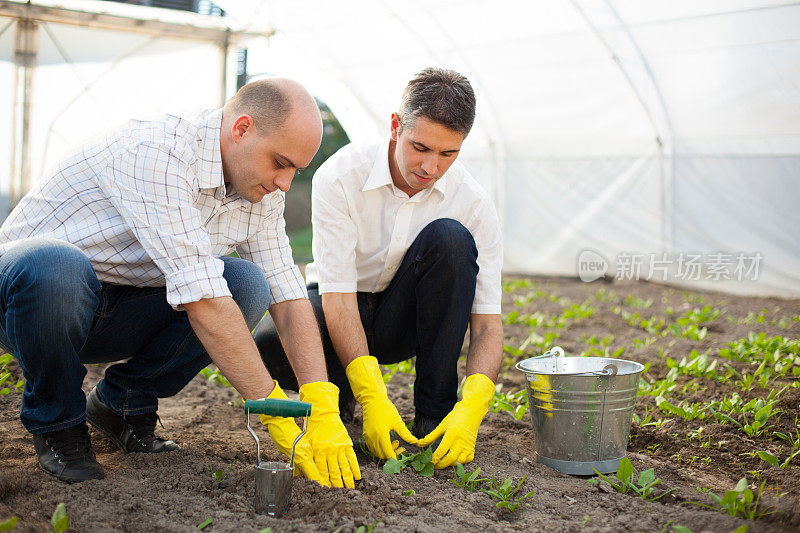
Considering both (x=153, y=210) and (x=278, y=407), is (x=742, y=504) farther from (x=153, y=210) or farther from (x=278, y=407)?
(x=153, y=210)

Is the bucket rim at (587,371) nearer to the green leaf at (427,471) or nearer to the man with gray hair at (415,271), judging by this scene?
the man with gray hair at (415,271)

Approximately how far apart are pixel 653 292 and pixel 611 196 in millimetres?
1039

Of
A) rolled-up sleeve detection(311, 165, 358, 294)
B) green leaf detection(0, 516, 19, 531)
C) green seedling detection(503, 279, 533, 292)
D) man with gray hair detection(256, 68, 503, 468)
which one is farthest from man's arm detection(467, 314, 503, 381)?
green seedling detection(503, 279, 533, 292)

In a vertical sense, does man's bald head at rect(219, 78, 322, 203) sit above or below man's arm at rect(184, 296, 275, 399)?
above

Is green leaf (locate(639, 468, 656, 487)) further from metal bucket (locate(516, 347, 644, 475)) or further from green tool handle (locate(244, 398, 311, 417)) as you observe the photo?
green tool handle (locate(244, 398, 311, 417))

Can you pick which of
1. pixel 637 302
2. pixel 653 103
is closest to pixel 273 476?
pixel 637 302

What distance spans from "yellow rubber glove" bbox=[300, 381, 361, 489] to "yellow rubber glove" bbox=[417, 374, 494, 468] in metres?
0.28

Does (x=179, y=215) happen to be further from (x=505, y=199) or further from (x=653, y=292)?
(x=505, y=199)

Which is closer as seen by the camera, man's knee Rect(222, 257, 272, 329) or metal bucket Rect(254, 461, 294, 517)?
metal bucket Rect(254, 461, 294, 517)

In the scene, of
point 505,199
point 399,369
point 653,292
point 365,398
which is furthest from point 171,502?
point 505,199

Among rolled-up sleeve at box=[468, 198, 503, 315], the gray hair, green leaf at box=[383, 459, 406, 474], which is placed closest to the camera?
green leaf at box=[383, 459, 406, 474]

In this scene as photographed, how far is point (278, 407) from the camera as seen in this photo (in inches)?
67.2

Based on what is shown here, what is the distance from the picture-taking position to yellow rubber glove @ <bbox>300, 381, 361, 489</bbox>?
1947mm

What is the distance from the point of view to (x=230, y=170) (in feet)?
6.65
